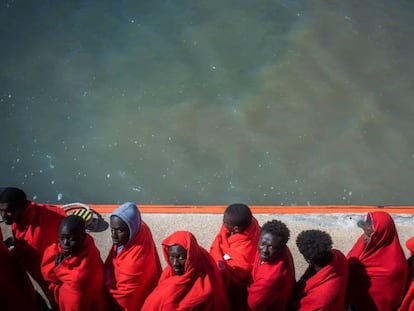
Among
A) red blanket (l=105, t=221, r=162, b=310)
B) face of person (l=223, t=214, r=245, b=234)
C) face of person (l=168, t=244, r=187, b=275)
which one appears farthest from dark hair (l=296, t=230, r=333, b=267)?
red blanket (l=105, t=221, r=162, b=310)

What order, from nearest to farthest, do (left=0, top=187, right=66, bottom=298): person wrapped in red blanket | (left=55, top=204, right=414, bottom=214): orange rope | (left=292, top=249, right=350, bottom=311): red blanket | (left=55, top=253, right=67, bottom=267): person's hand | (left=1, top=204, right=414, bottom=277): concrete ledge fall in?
(left=292, top=249, right=350, bottom=311): red blanket → (left=55, top=253, right=67, bottom=267): person's hand → (left=0, top=187, right=66, bottom=298): person wrapped in red blanket → (left=1, top=204, right=414, bottom=277): concrete ledge → (left=55, top=204, right=414, bottom=214): orange rope

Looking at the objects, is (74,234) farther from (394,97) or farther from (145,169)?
(394,97)

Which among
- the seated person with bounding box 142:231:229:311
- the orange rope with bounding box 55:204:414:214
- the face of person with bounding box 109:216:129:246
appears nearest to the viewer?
the seated person with bounding box 142:231:229:311

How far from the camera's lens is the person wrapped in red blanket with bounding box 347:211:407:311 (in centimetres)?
394

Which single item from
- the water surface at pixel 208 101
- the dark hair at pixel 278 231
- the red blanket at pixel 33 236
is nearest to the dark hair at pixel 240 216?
the dark hair at pixel 278 231

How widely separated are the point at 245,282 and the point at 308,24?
27.9ft

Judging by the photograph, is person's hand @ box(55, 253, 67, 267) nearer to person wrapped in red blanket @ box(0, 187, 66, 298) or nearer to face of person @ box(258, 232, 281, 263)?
person wrapped in red blanket @ box(0, 187, 66, 298)

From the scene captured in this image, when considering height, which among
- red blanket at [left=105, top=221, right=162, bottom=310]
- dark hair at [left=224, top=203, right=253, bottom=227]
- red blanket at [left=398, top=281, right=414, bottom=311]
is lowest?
red blanket at [left=398, top=281, right=414, bottom=311]

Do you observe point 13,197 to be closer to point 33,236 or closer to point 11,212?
point 11,212

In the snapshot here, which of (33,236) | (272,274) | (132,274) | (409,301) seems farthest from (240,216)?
(33,236)

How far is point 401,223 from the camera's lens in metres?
5.91

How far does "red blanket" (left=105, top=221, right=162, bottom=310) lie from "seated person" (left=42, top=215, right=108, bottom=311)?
103 mm

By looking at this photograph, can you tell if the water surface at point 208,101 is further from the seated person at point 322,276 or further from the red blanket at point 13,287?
the seated person at point 322,276

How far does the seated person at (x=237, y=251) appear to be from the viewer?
4.10m
